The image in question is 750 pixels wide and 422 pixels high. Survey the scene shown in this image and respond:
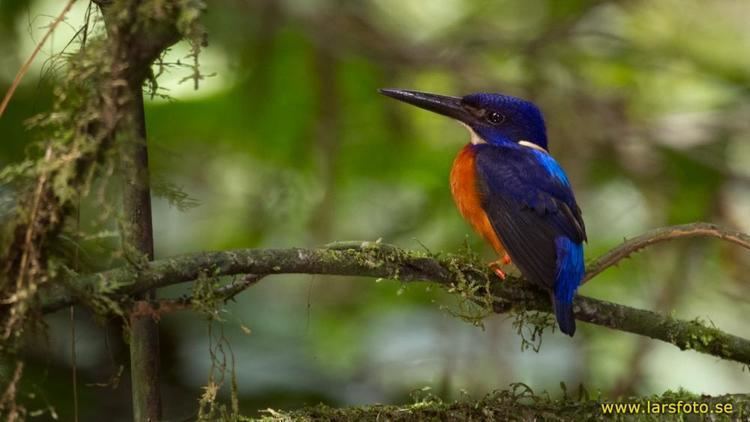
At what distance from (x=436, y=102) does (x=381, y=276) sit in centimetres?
185

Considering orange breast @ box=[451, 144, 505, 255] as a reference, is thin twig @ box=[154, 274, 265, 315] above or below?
below

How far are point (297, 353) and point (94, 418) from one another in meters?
0.98

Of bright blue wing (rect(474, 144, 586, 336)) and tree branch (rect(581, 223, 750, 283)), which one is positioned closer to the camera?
tree branch (rect(581, 223, 750, 283))

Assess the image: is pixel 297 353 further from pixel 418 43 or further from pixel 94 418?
pixel 418 43

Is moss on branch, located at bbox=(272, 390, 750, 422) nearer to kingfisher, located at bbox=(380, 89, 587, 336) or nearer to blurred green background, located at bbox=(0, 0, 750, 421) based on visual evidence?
kingfisher, located at bbox=(380, 89, 587, 336)

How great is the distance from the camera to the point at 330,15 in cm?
534

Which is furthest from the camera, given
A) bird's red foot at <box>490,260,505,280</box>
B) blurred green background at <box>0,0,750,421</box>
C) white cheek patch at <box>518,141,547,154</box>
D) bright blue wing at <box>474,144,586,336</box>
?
blurred green background at <box>0,0,750,421</box>

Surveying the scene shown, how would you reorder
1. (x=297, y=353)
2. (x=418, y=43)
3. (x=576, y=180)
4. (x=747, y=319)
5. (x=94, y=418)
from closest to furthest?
(x=94, y=418), (x=297, y=353), (x=576, y=180), (x=747, y=319), (x=418, y=43)

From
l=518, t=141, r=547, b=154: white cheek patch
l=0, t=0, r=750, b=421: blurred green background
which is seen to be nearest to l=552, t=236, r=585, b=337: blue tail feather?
l=518, t=141, r=547, b=154: white cheek patch

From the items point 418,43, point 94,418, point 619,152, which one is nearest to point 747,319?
point 619,152

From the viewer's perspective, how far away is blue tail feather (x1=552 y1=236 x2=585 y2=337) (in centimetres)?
276

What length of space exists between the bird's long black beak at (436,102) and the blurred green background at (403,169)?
1.02 metres

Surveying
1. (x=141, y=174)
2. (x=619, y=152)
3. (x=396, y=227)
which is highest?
(x=619, y=152)

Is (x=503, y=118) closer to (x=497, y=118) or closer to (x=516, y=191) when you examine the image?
(x=497, y=118)
